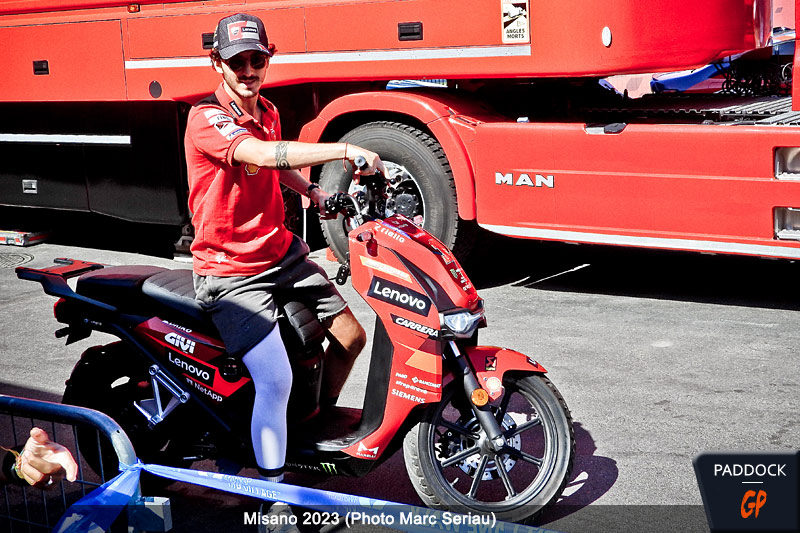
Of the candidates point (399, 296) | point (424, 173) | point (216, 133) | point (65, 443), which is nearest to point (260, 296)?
point (399, 296)

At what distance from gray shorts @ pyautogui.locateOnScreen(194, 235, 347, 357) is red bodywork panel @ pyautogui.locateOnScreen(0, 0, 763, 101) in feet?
10.0

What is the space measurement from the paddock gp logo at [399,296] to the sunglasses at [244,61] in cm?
89

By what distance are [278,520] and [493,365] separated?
3.08 feet

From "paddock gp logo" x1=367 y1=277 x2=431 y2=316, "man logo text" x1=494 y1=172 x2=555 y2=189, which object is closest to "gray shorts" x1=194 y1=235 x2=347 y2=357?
"paddock gp logo" x1=367 y1=277 x2=431 y2=316

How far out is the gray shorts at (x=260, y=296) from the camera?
3797 millimetres

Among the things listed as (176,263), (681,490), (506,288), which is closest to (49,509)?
(681,490)

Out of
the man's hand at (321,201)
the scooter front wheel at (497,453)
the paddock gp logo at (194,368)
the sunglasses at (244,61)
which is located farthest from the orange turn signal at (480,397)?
the sunglasses at (244,61)

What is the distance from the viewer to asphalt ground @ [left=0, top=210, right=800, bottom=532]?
4230 mm

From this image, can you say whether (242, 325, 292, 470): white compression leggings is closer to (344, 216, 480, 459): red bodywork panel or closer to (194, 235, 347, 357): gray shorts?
(194, 235, 347, 357): gray shorts

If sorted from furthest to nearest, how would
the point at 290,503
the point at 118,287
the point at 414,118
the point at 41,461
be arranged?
1. the point at 414,118
2. the point at 118,287
3. the point at 290,503
4. the point at 41,461

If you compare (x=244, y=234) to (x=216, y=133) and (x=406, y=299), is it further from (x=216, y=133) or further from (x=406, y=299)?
(x=406, y=299)

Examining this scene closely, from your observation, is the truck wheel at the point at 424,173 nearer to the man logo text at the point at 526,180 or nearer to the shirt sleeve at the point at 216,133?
the man logo text at the point at 526,180

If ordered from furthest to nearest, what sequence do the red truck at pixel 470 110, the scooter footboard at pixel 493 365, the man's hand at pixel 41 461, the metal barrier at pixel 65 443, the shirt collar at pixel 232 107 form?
1. the red truck at pixel 470 110
2. the shirt collar at pixel 232 107
3. the scooter footboard at pixel 493 365
4. the metal barrier at pixel 65 443
5. the man's hand at pixel 41 461

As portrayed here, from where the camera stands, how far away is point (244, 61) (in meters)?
3.77
